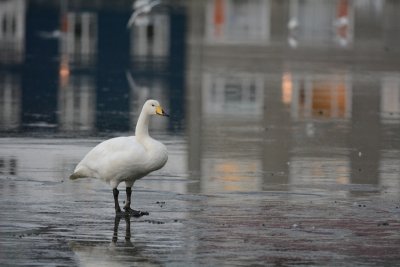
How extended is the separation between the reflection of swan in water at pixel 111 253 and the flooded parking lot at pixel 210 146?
0.02 metres

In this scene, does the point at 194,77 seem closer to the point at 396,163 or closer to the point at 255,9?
the point at 396,163

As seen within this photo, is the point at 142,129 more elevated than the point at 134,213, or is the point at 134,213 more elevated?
the point at 142,129

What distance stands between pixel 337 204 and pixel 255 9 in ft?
161

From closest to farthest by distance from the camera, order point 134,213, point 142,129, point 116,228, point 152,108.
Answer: point 116,228 < point 134,213 < point 142,129 < point 152,108

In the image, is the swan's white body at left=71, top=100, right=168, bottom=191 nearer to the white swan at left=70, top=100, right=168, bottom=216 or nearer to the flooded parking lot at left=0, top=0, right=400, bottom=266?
the white swan at left=70, top=100, right=168, bottom=216

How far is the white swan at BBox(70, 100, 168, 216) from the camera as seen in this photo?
43.9 feet

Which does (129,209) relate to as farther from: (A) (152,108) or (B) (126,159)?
(A) (152,108)

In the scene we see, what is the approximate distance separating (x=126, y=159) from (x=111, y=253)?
1935 mm

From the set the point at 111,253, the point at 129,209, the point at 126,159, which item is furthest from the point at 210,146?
the point at 111,253

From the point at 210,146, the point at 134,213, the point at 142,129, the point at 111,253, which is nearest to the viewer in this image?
the point at 111,253

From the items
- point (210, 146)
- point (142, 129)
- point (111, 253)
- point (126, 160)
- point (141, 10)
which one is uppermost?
point (141, 10)

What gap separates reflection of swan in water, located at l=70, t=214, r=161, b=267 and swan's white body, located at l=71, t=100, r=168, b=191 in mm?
1127

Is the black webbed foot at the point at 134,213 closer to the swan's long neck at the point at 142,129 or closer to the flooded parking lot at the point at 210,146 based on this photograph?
the flooded parking lot at the point at 210,146

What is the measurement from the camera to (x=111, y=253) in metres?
11.5
